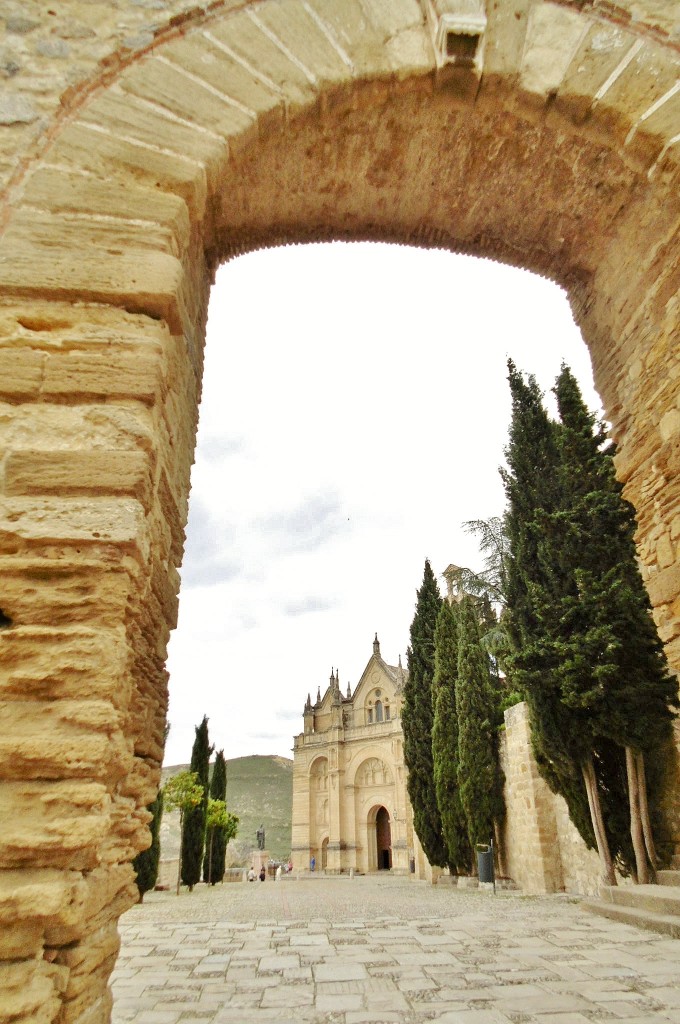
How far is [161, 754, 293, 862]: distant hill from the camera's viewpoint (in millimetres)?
50406

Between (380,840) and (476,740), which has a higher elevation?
(476,740)

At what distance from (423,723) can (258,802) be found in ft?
178

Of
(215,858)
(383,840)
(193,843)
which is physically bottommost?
(383,840)

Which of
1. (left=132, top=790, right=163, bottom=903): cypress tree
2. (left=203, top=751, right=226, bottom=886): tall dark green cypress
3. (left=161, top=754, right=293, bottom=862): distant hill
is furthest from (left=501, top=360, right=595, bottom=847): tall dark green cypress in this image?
(left=161, top=754, right=293, bottom=862): distant hill

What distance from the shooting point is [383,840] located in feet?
114

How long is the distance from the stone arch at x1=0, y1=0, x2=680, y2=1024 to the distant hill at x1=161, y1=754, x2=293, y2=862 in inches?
1782

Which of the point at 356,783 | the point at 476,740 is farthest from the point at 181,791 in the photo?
the point at 356,783

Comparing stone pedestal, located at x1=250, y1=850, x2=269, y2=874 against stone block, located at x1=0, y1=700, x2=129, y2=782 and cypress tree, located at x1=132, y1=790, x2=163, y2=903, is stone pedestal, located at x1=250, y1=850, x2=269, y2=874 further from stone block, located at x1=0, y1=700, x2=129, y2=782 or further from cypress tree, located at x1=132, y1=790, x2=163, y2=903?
stone block, located at x1=0, y1=700, x2=129, y2=782

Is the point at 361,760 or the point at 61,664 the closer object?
the point at 61,664

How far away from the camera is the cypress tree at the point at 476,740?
13484 millimetres

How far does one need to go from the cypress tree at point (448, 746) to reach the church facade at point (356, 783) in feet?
59.3

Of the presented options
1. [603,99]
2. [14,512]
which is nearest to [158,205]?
[14,512]

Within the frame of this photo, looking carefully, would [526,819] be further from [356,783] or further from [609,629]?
[356,783]

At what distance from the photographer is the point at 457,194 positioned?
3555 mm
